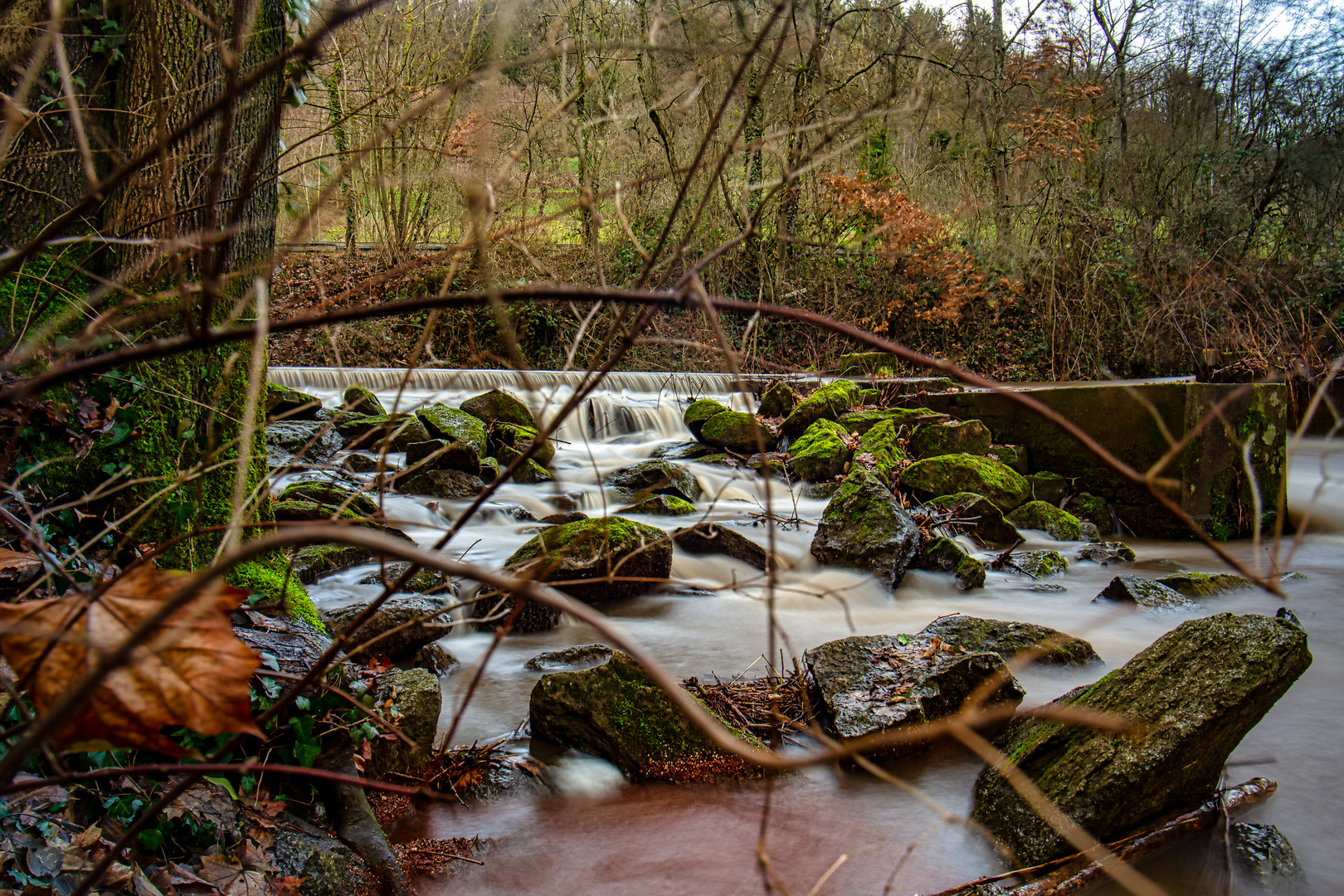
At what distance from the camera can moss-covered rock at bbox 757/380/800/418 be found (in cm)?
1003

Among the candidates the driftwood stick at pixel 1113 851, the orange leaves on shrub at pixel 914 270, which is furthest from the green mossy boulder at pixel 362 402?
the orange leaves on shrub at pixel 914 270

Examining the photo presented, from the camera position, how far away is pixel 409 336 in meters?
13.9

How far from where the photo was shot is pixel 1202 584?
5.80m

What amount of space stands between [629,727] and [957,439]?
6.01m

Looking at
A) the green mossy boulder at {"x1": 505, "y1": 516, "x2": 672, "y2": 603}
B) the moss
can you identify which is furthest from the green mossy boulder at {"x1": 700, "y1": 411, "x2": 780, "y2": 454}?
the moss

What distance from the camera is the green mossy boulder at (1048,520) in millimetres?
7387

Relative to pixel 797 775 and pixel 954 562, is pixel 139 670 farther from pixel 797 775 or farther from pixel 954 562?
pixel 954 562

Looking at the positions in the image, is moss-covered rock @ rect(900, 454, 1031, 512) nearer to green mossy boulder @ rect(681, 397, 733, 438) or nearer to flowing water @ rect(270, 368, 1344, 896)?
flowing water @ rect(270, 368, 1344, 896)

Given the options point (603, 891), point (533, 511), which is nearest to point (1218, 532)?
point (533, 511)

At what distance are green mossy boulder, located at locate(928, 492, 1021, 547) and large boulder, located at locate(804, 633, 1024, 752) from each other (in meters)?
3.39

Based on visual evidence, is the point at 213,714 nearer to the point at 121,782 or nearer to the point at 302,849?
the point at 121,782

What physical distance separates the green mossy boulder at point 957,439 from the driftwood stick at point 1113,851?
5.54 metres

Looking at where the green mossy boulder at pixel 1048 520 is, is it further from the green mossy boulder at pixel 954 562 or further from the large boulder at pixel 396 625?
the large boulder at pixel 396 625

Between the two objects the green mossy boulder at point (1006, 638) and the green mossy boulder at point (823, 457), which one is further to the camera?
the green mossy boulder at point (823, 457)
